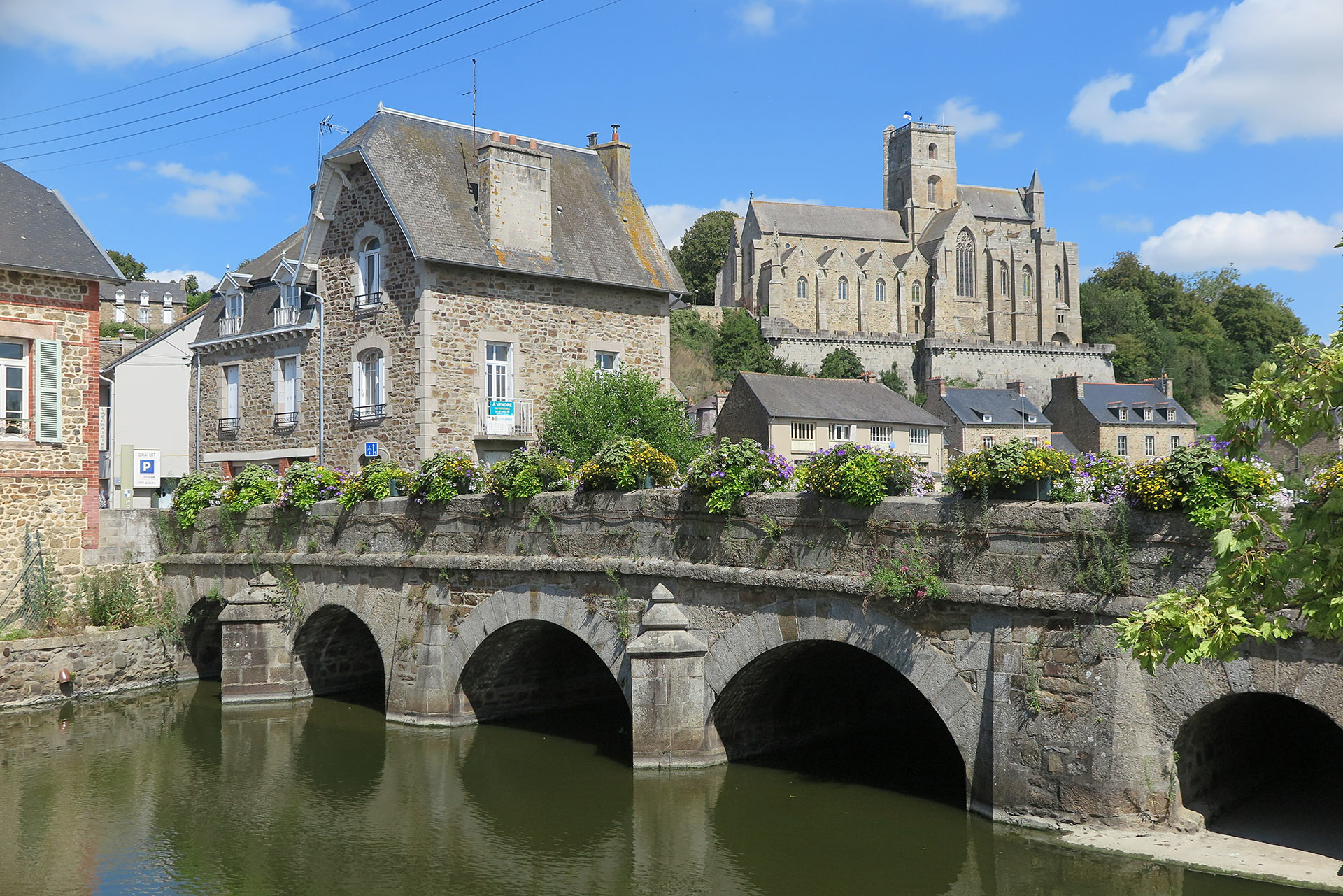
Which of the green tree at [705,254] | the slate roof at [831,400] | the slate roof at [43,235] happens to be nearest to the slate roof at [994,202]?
the green tree at [705,254]

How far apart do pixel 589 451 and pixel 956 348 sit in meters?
60.6

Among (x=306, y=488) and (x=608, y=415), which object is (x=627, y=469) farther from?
(x=608, y=415)

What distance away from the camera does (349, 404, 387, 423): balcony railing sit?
864 inches

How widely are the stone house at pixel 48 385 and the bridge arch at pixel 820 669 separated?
1211cm

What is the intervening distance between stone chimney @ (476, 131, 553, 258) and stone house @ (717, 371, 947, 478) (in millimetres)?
21484

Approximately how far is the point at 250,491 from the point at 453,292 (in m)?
5.50

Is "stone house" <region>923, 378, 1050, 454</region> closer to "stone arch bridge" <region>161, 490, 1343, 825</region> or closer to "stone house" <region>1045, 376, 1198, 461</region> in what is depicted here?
"stone house" <region>1045, 376, 1198, 461</region>

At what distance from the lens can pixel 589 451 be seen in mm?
20953

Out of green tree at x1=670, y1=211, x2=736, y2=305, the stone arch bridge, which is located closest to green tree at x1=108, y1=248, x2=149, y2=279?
green tree at x1=670, y1=211, x2=736, y2=305

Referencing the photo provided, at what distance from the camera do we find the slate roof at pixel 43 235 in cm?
1802

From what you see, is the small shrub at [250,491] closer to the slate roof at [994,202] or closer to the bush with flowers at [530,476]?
the bush with flowers at [530,476]

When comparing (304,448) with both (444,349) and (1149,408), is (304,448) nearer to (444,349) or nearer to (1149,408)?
(444,349)

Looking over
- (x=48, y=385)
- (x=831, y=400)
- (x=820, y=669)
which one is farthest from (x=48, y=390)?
(x=831, y=400)

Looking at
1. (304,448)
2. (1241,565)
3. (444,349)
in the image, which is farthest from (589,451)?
(1241,565)
